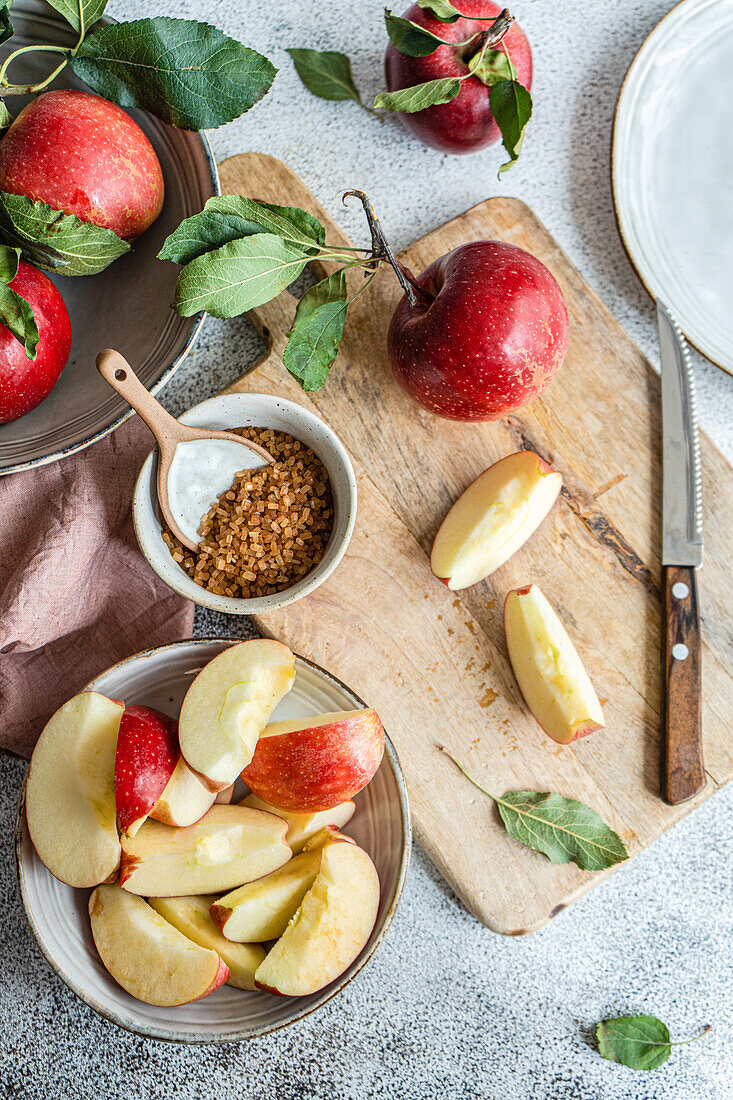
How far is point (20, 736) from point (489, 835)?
0.53 metres

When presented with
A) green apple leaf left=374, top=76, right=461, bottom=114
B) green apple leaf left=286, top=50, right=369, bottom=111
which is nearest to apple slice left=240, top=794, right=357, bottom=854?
green apple leaf left=374, top=76, right=461, bottom=114


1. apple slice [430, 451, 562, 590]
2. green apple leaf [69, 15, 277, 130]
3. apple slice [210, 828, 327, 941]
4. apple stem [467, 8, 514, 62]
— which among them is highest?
apple stem [467, 8, 514, 62]

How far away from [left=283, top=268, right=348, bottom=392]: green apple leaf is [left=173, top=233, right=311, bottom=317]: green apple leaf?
0.15 ft

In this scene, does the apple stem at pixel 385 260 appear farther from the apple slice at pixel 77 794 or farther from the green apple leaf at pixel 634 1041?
the green apple leaf at pixel 634 1041

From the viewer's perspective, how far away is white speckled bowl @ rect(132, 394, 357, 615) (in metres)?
0.79

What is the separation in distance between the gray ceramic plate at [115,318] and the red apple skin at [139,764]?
259 mm

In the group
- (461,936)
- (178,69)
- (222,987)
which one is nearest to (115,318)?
(178,69)

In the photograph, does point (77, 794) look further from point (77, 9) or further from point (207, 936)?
point (77, 9)

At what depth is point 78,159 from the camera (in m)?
0.66

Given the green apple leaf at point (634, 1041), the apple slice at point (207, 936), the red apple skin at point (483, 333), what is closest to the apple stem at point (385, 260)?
the red apple skin at point (483, 333)

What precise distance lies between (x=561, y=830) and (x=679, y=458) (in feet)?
1.40

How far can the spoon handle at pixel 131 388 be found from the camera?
71 centimetres

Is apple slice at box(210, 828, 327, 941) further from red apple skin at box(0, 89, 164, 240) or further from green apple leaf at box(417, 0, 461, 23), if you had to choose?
green apple leaf at box(417, 0, 461, 23)

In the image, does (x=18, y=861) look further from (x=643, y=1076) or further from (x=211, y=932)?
(x=643, y=1076)
